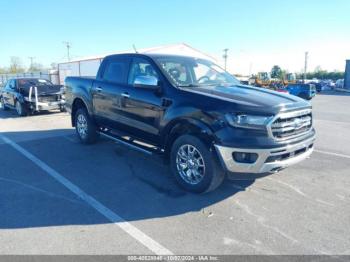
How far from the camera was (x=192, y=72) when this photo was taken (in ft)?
16.4

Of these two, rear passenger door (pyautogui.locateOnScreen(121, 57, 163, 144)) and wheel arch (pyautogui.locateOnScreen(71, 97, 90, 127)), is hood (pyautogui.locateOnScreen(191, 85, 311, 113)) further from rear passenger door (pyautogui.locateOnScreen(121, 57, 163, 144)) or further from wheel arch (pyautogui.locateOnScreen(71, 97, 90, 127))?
wheel arch (pyautogui.locateOnScreen(71, 97, 90, 127))

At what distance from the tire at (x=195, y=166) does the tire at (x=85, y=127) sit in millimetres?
2950

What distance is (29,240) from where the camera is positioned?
3.10 meters

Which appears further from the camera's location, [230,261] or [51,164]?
[51,164]

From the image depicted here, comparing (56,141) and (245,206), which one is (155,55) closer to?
(245,206)

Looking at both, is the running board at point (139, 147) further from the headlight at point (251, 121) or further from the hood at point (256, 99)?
Answer: the headlight at point (251, 121)

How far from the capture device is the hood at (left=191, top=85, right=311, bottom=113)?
12.1 ft

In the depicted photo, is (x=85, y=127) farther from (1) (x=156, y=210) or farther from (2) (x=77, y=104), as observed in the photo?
(1) (x=156, y=210)

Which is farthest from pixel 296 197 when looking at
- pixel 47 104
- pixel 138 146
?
pixel 47 104

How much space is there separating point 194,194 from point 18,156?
13.5 ft

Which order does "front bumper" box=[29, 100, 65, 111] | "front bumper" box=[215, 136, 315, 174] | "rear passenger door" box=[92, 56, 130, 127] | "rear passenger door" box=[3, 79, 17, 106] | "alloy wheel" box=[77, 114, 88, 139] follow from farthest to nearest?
"rear passenger door" box=[3, 79, 17, 106], "front bumper" box=[29, 100, 65, 111], "alloy wheel" box=[77, 114, 88, 139], "rear passenger door" box=[92, 56, 130, 127], "front bumper" box=[215, 136, 315, 174]

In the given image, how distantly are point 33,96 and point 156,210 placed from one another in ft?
33.2

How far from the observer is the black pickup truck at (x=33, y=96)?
11898mm

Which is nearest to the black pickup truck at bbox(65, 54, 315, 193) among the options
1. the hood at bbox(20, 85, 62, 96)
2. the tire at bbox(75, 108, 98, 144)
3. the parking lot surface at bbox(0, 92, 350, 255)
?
the parking lot surface at bbox(0, 92, 350, 255)
